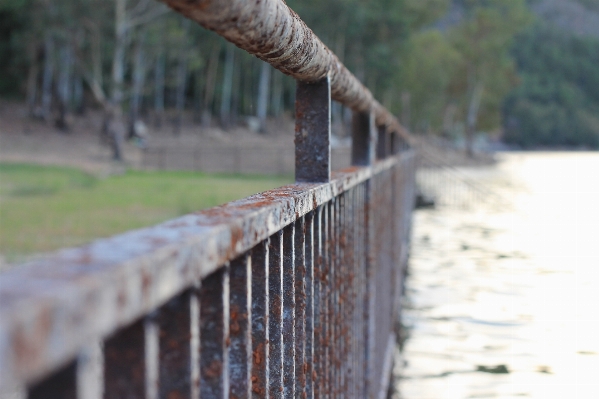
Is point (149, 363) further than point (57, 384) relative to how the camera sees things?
Yes

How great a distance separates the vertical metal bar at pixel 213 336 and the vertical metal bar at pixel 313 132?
1.34 meters

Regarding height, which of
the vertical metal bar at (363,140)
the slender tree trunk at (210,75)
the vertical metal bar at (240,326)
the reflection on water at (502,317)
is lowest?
the reflection on water at (502,317)

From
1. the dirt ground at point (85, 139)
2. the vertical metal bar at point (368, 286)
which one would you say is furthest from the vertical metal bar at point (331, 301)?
the dirt ground at point (85, 139)

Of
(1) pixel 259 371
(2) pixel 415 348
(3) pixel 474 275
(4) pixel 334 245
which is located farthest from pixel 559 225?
(1) pixel 259 371

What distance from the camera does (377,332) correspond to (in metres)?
4.63

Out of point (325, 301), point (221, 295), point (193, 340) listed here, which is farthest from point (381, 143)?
point (193, 340)

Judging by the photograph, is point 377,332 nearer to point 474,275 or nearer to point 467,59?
point 474,275

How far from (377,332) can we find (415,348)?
2.09 m

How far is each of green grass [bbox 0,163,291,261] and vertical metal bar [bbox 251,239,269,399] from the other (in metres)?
9.34

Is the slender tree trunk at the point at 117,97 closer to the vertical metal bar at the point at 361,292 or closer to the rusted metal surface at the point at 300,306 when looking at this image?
the vertical metal bar at the point at 361,292

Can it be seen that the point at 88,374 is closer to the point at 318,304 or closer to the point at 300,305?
the point at 300,305

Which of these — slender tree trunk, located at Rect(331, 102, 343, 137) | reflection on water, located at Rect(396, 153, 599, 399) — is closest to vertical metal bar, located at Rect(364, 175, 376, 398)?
reflection on water, located at Rect(396, 153, 599, 399)

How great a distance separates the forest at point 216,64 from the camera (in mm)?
37094

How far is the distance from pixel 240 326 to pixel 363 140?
2.82 meters
